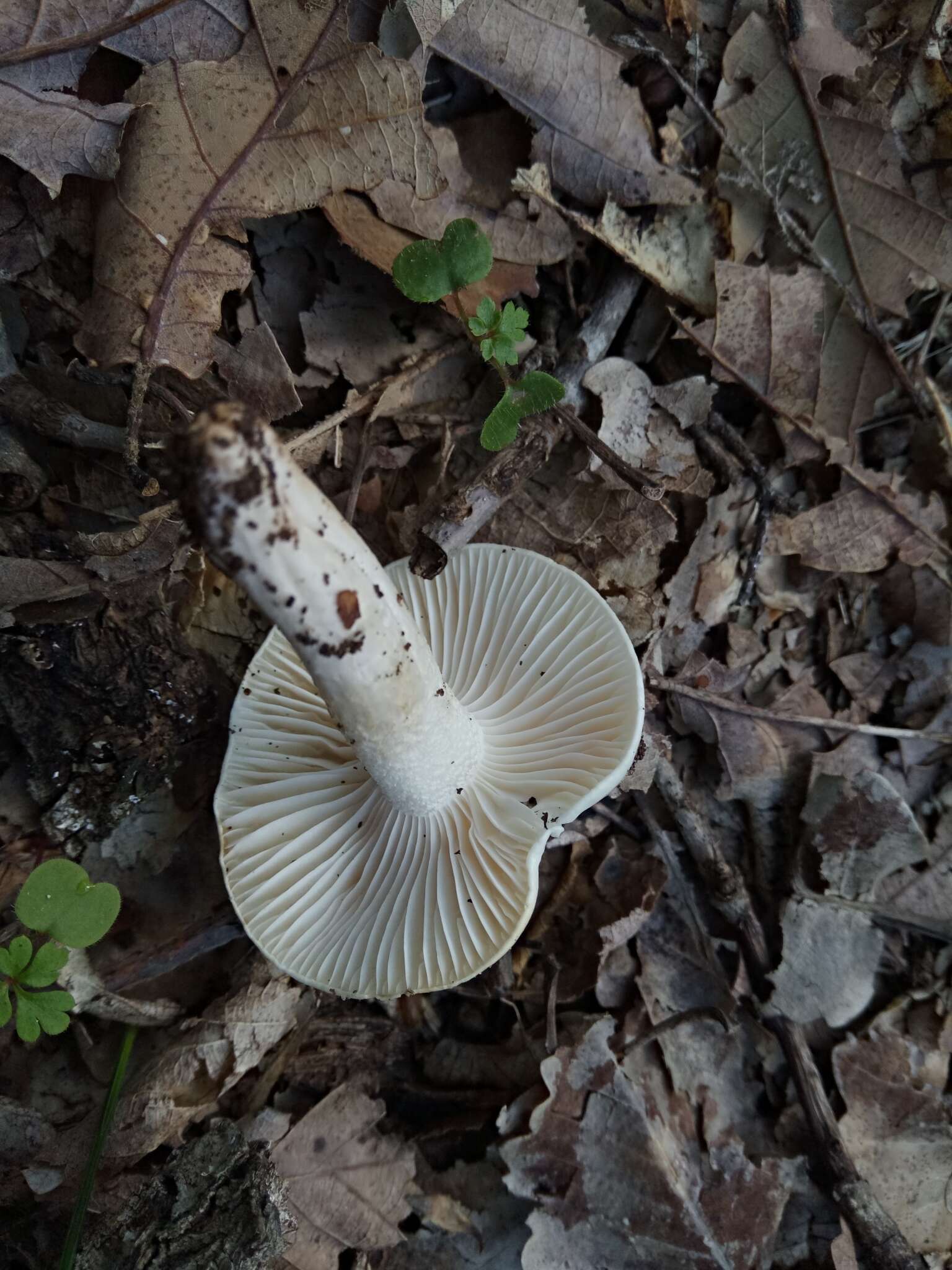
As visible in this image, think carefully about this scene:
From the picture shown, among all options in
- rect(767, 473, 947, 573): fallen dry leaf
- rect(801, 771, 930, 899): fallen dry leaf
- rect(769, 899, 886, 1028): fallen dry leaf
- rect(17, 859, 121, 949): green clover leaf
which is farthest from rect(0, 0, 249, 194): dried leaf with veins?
rect(769, 899, 886, 1028): fallen dry leaf

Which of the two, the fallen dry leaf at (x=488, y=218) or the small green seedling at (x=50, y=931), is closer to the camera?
the small green seedling at (x=50, y=931)

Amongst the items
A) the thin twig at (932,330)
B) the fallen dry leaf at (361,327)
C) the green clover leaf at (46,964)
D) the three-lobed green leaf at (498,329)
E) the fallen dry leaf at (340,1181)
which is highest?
the thin twig at (932,330)

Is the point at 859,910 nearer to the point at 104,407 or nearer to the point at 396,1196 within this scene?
the point at 396,1196

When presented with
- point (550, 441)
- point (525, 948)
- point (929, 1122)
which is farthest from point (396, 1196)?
point (550, 441)

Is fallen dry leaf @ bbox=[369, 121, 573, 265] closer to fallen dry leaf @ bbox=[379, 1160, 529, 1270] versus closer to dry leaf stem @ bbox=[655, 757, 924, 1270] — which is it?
dry leaf stem @ bbox=[655, 757, 924, 1270]

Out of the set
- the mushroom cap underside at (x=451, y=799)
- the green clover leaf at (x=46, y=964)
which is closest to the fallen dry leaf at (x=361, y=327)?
the mushroom cap underside at (x=451, y=799)

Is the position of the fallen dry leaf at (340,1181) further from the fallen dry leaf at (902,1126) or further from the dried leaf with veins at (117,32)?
the dried leaf with veins at (117,32)

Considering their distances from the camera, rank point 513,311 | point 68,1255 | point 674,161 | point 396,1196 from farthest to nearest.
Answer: point 674,161 < point 396,1196 < point 513,311 < point 68,1255
